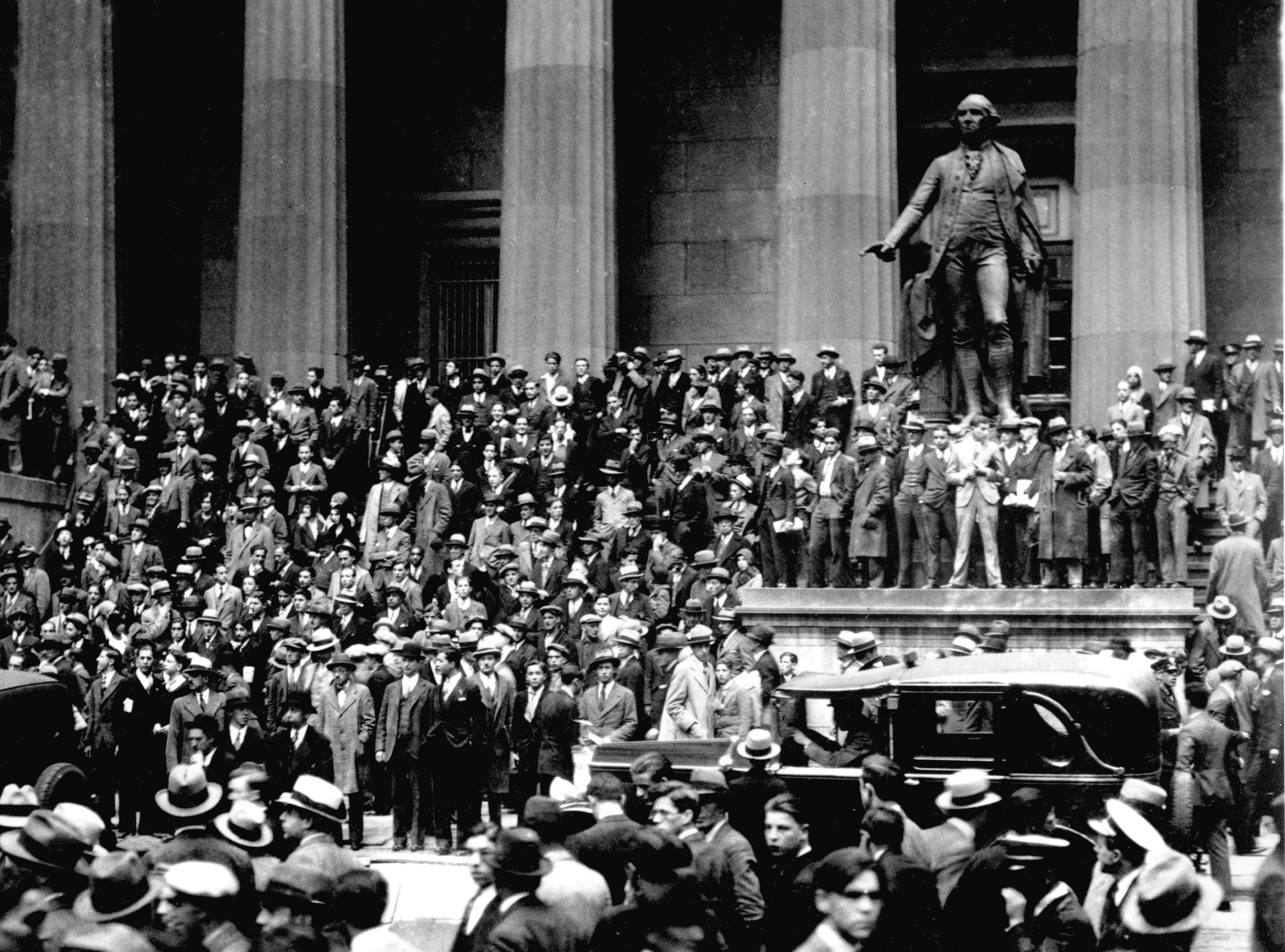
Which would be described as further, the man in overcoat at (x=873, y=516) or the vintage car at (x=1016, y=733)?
the man in overcoat at (x=873, y=516)

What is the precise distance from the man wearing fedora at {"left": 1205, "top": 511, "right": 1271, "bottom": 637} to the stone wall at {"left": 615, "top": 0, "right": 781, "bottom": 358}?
1369 cm

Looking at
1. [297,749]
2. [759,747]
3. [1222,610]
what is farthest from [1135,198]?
[759,747]

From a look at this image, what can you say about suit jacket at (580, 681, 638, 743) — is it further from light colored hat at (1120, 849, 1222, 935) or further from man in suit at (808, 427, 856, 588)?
light colored hat at (1120, 849, 1222, 935)

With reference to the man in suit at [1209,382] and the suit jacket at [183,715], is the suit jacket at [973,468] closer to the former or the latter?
the man in suit at [1209,382]

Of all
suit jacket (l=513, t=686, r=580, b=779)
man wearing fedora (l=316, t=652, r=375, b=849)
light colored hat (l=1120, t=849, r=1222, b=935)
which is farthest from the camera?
man wearing fedora (l=316, t=652, r=375, b=849)

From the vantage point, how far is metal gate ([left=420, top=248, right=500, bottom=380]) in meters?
32.7

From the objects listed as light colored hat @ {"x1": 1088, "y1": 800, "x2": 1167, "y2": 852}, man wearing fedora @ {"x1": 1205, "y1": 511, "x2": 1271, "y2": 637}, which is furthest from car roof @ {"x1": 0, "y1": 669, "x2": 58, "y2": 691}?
man wearing fedora @ {"x1": 1205, "y1": 511, "x2": 1271, "y2": 637}

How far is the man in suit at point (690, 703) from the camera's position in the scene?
1636cm

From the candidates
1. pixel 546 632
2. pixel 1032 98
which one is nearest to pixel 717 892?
pixel 546 632

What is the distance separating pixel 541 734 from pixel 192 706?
11.3ft

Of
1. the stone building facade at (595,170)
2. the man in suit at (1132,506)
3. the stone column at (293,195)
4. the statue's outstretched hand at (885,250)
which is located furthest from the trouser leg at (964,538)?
the stone column at (293,195)

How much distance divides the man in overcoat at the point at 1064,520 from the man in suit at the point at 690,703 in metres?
3.68

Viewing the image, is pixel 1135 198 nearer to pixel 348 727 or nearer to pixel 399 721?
pixel 399 721

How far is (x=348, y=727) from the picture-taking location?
17.3 meters
